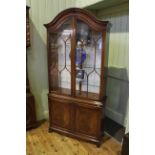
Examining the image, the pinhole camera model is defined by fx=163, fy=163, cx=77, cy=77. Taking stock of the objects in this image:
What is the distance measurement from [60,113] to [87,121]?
1.55 ft

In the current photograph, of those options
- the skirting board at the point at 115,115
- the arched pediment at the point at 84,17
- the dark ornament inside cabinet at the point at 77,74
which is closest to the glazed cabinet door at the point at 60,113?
the dark ornament inside cabinet at the point at 77,74

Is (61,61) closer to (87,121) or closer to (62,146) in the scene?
(87,121)

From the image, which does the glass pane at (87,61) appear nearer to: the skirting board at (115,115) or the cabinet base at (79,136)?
the cabinet base at (79,136)

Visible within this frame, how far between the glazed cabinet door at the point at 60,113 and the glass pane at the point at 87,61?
30cm

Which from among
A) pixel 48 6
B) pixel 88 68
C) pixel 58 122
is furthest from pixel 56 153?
pixel 48 6

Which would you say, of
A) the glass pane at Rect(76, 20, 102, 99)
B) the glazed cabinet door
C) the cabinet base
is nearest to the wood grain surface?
the cabinet base

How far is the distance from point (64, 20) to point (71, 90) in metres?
1.03

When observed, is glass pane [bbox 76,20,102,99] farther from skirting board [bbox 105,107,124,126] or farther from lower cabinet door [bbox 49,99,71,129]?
skirting board [bbox 105,107,124,126]

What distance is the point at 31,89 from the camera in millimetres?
2885

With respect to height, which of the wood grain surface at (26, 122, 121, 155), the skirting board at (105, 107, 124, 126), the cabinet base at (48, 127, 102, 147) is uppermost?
the skirting board at (105, 107, 124, 126)

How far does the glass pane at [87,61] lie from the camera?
2277 millimetres

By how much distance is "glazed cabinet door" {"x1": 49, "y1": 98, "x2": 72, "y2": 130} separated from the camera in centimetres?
255

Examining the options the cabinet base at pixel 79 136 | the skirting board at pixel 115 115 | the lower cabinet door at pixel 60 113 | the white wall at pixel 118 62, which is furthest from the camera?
the skirting board at pixel 115 115
